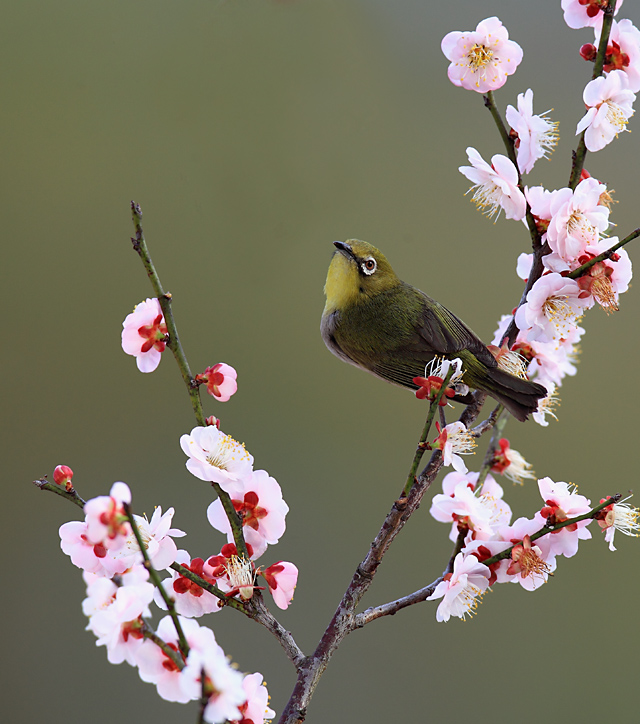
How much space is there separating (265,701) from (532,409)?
474 mm

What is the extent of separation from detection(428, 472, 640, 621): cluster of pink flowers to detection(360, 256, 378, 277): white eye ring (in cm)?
52

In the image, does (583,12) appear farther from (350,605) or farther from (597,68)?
(350,605)

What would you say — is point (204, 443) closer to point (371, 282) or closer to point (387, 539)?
point (387, 539)

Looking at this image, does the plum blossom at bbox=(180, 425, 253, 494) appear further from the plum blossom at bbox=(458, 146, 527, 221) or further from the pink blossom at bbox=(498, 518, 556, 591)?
the plum blossom at bbox=(458, 146, 527, 221)

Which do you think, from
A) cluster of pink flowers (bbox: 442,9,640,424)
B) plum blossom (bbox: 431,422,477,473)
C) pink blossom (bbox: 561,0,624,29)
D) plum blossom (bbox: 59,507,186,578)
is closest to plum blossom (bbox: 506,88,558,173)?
cluster of pink flowers (bbox: 442,9,640,424)

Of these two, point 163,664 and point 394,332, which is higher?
point 394,332

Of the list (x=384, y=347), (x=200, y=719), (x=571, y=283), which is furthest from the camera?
(x=384, y=347)

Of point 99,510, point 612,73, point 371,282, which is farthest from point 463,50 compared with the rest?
point 99,510

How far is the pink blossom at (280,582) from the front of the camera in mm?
666

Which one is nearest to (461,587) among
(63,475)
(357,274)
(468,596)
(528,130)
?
(468,596)

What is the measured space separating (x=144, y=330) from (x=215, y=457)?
5.7 inches

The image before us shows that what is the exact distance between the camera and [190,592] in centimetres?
66

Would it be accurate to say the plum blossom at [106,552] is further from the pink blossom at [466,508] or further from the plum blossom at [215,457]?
the pink blossom at [466,508]

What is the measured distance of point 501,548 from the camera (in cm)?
68
